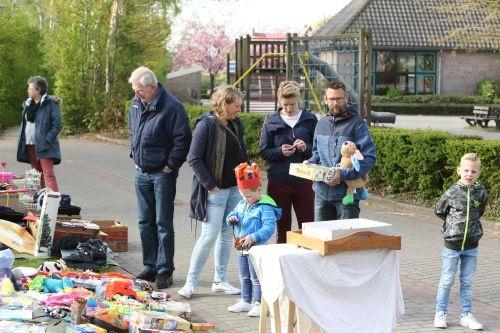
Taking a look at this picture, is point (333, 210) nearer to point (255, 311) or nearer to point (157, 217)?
point (255, 311)

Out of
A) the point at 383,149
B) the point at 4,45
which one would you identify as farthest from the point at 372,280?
the point at 4,45

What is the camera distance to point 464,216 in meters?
7.23

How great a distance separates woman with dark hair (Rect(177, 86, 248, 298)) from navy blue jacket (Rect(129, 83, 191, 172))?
324 mm

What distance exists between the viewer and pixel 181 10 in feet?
128

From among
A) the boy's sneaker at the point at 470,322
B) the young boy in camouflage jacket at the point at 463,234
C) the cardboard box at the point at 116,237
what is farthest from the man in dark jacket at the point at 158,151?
the boy's sneaker at the point at 470,322

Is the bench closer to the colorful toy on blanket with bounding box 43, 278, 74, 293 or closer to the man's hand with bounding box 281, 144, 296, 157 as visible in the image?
the man's hand with bounding box 281, 144, 296, 157

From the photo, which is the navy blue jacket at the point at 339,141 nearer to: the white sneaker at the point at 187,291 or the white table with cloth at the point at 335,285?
the white table with cloth at the point at 335,285

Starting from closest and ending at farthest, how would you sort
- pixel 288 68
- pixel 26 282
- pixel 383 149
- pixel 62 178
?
pixel 26 282, pixel 383 149, pixel 62 178, pixel 288 68

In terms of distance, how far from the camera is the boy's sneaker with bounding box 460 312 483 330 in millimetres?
7079

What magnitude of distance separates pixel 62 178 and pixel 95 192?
2.33 meters

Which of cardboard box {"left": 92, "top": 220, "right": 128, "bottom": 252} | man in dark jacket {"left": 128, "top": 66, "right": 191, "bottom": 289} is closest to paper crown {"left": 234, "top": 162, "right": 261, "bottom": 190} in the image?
man in dark jacket {"left": 128, "top": 66, "right": 191, "bottom": 289}

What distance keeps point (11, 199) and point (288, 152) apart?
408 cm

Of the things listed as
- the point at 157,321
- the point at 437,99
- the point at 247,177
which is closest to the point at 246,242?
the point at 247,177

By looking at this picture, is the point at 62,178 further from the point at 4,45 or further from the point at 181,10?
the point at 181,10
